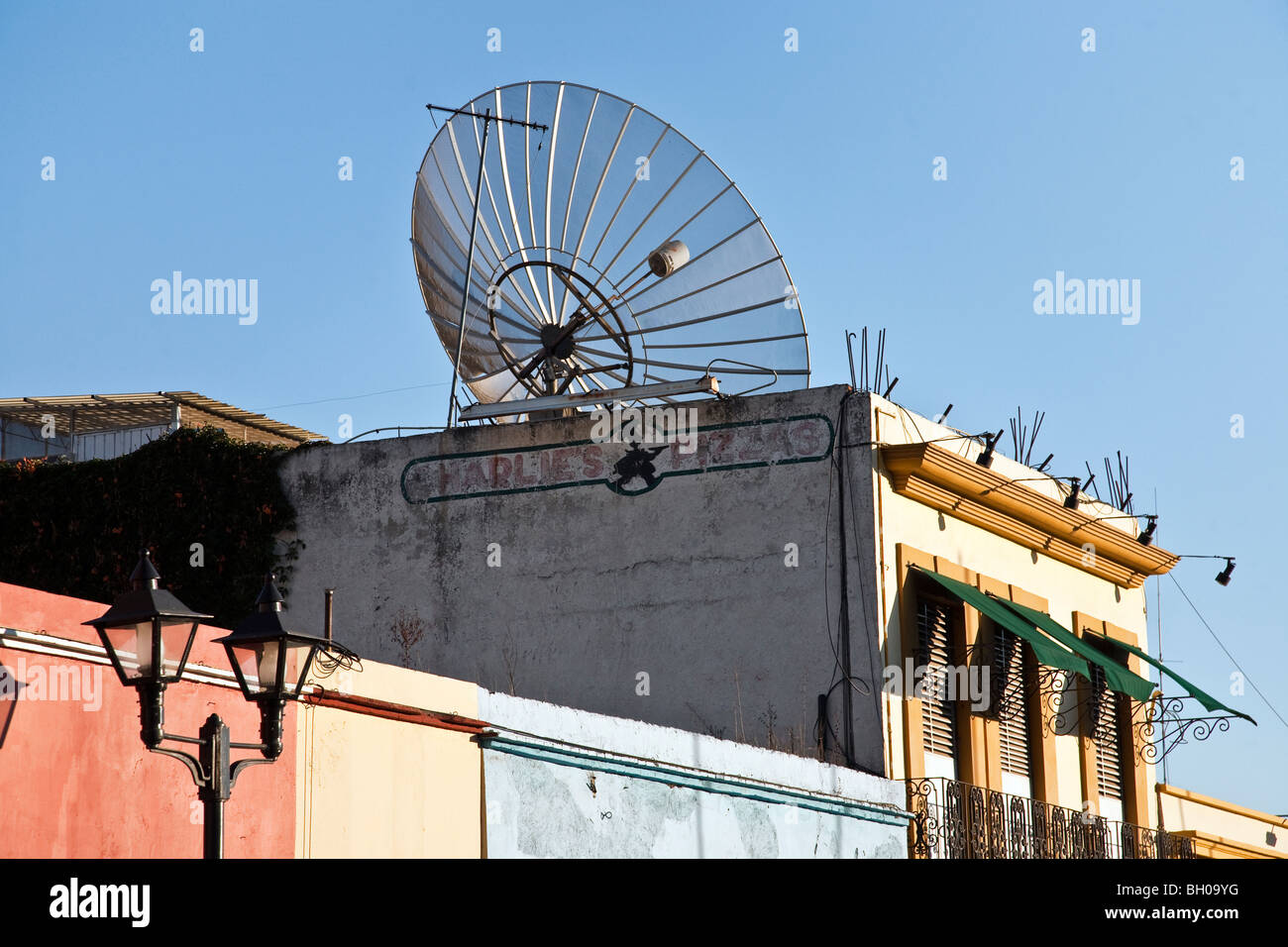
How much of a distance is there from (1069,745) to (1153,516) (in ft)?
12.5

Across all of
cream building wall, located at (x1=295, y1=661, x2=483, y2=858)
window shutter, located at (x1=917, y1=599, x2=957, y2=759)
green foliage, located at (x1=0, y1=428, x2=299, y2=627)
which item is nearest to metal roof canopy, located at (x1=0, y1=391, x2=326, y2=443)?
green foliage, located at (x1=0, y1=428, x2=299, y2=627)

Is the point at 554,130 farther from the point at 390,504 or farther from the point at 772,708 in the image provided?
the point at 772,708

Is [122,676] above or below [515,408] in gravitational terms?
below

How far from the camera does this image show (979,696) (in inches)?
732

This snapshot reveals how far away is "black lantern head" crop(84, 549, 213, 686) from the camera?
764cm

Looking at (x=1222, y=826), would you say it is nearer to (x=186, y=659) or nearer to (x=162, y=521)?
(x=162, y=521)

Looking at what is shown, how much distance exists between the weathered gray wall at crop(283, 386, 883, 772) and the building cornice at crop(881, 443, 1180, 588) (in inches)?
28.3

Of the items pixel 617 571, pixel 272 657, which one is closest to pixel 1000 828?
pixel 617 571

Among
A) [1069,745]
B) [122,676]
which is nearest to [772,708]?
[1069,745]

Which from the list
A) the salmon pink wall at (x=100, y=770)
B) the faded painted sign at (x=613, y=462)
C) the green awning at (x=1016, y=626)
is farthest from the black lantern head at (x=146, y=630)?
the green awning at (x=1016, y=626)

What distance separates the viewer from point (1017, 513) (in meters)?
19.7

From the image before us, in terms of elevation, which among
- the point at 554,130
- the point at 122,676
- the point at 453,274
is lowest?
the point at 122,676

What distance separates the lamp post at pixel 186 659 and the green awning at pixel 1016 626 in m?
10.1

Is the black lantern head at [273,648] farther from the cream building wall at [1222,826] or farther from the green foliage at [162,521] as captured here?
the cream building wall at [1222,826]
